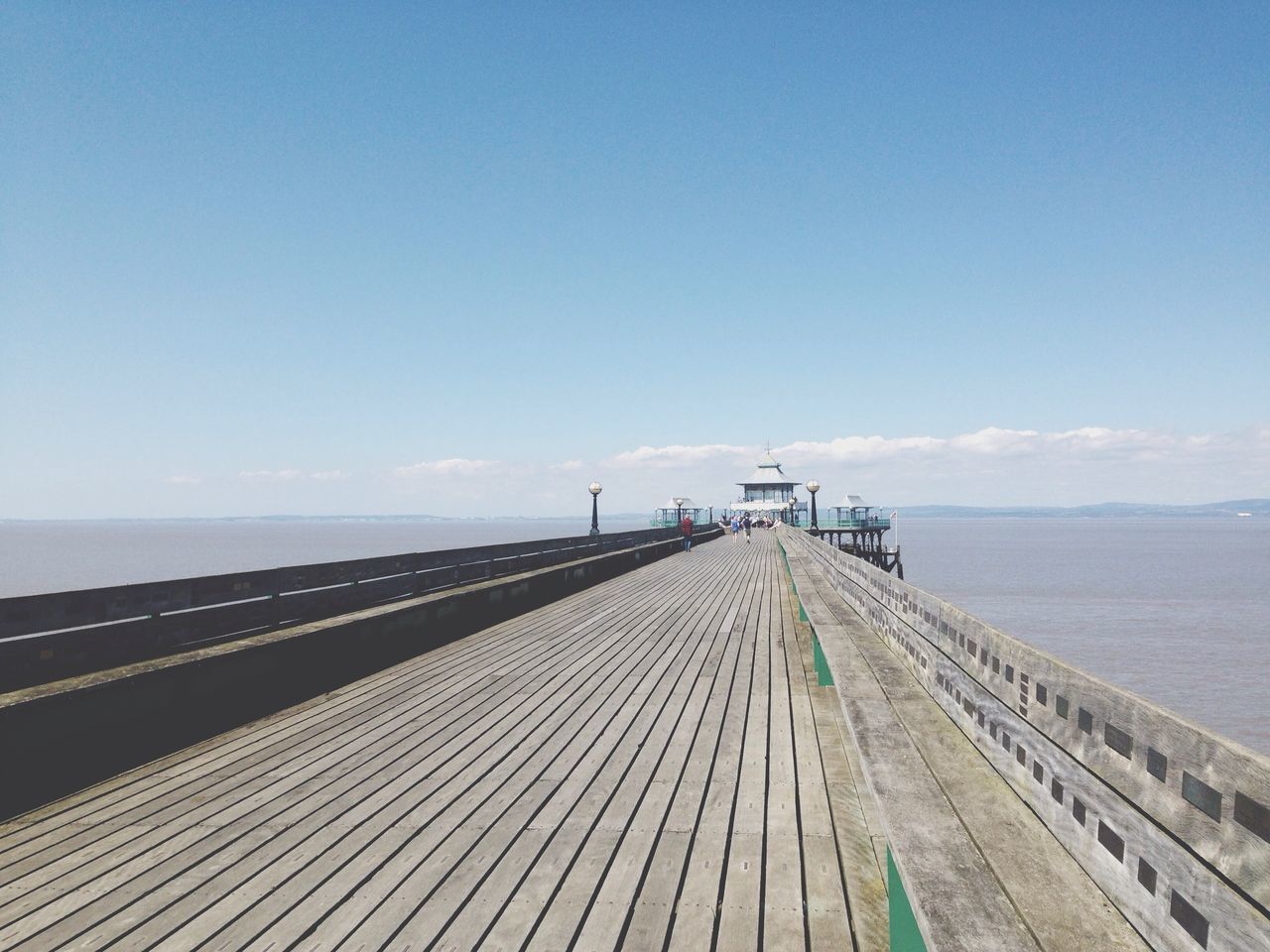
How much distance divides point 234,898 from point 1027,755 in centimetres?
323

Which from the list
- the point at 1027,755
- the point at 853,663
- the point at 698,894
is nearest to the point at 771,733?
the point at 853,663

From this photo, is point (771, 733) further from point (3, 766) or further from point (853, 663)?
point (3, 766)

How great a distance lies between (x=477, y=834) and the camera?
11.8 feet

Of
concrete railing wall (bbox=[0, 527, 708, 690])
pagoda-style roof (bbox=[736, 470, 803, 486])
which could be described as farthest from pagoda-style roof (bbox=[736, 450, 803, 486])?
concrete railing wall (bbox=[0, 527, 708, 690])

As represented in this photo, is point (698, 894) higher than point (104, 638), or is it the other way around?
point (104, 638)

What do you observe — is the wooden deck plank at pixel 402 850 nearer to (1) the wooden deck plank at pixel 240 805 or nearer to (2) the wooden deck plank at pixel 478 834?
(2) the wooden deck plank at pixel 478 834

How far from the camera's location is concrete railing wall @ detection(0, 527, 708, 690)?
4555 mm

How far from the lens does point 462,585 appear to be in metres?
10.8

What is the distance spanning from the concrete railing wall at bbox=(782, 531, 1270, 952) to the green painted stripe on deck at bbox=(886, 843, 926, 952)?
523 millimetres

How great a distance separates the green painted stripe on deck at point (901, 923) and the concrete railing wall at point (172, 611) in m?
5.10

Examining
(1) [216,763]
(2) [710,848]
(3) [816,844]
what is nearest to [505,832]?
(2) [710,848]

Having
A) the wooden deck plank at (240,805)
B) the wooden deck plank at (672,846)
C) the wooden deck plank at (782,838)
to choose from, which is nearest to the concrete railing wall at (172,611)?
the wooden deck plank at (240,805)

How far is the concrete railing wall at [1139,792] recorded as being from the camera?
3.84 ft

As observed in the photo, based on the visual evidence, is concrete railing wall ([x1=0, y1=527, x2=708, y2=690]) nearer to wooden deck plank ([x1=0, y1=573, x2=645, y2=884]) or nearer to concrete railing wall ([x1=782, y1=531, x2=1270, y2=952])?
wooden deck plank ([x1=0, y1=573, x2=645, y2=884])
